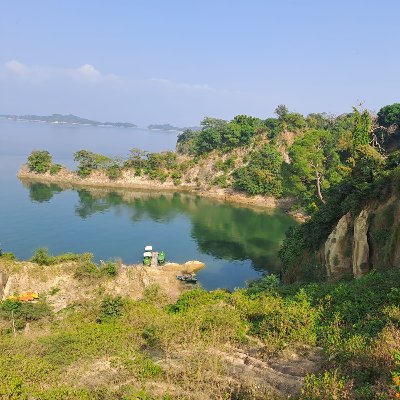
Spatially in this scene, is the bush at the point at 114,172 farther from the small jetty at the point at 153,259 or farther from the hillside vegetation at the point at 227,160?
the small jetty at the point at 153,259

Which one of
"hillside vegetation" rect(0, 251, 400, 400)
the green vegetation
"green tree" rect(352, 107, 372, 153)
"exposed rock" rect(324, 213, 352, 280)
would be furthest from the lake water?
"hillside vegetation" rect(0, 251, 400, 400)

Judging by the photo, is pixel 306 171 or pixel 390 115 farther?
pixel 390 115

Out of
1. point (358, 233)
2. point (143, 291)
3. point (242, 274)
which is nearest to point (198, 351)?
point (358, 233)

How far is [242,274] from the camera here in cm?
3256

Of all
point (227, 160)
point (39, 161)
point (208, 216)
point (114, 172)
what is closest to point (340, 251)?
point (208, 216)

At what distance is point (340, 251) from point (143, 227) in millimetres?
29087

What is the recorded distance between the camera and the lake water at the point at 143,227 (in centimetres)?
3578

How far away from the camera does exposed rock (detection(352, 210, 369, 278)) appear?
19.0 meters

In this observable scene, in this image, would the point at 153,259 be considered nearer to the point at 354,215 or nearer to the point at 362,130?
the point at 354,215

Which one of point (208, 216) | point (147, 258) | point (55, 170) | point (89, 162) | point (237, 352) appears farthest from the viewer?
point (55, 170)

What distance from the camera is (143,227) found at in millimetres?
46094

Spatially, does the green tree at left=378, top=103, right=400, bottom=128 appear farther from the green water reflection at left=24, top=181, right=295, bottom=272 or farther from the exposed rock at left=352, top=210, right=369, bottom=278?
the exposed rock at left=352, top=210, right=369, bottom=278

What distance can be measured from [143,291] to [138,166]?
46643 millimetres

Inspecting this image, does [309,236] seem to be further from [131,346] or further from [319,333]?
[131,346]
